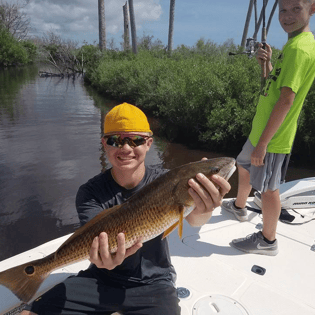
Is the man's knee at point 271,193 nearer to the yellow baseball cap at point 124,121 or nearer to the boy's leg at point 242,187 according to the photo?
the boy's leg at point 242,187

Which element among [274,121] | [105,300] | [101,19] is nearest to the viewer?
[105,300]

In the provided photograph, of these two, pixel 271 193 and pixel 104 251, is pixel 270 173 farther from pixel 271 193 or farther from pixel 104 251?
pixel 104 251

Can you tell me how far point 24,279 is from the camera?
177 centimetres

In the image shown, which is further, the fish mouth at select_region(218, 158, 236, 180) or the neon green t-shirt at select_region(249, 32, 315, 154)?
the neon green t-shirt at select_region(249, 32, 315, 154)

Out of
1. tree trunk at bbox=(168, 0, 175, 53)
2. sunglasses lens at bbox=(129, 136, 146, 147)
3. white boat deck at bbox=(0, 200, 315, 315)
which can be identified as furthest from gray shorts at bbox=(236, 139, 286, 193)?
tree trunk at bbox=(168, 0, 175, 53)

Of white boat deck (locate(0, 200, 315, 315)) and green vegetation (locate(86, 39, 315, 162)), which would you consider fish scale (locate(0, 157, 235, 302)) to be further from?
green vegetation (locate(86, 39, 315, 162))

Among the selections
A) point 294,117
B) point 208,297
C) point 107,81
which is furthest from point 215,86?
point 107,81

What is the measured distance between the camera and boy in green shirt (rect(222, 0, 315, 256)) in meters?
2.55

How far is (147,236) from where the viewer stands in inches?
68.7

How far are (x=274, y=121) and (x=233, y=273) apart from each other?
157 centimetres

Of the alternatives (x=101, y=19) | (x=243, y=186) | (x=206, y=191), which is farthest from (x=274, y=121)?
(x=101, y=19)

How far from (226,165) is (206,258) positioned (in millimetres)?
1544

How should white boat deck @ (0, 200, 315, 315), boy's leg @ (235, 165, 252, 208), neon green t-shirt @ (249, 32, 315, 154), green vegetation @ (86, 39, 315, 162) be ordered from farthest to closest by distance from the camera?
green vegetation @ (86, 39, 315, 162) < boy's leg @ (235, 165, 252, 208) < neon green t-shirt @ (249, 32, 315, 154) < white boat deck @ (0, 200, 315, 315)

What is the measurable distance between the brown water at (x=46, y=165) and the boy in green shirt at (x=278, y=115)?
3.66 m
